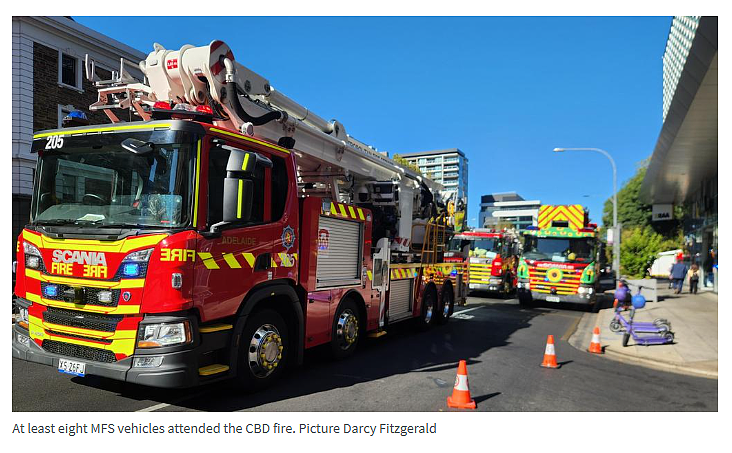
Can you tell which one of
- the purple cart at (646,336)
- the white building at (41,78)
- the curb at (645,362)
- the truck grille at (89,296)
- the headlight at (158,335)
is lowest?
the curb at (645,362)

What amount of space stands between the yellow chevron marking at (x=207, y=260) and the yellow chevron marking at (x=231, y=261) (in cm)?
17

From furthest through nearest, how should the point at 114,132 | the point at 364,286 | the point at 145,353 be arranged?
the point at 364,286 < the point at 114,132 < the point at 145,353

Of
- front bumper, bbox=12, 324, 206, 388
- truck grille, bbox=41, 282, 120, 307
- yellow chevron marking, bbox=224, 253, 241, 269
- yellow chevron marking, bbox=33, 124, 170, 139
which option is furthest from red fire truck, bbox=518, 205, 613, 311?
truck grille, bbox=41, 282, 120, 307

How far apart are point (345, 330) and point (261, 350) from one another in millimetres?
2146

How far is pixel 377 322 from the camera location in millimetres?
8656

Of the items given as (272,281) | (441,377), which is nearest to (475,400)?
(441,377)

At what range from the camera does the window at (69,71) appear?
18891mm

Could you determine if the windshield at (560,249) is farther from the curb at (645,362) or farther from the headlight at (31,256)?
the headlight at (31,256)

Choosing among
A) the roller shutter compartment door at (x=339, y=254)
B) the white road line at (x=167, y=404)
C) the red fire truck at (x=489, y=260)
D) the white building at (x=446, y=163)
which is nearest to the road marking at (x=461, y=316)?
the red fire truck at (x=489, y=260)

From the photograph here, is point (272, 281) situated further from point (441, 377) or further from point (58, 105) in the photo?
point (58, 105)

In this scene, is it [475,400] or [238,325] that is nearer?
[238,325]

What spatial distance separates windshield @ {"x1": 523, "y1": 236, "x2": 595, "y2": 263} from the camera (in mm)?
16828

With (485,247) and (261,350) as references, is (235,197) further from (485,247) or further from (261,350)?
(485,247)
